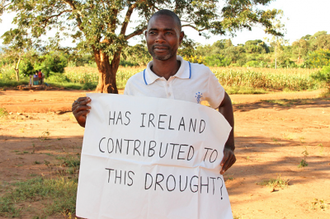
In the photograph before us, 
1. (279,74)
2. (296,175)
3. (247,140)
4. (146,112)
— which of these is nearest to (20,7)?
(247,140)

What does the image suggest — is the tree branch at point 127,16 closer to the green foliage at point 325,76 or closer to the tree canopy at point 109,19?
the tree canopy at point 109,19

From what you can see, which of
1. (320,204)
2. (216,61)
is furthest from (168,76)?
(216,61)

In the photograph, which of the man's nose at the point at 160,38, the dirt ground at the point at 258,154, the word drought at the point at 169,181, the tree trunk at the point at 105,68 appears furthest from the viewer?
the tree trunk at the point at 105,68

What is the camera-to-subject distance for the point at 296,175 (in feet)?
16.6

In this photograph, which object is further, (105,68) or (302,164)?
(105,68)

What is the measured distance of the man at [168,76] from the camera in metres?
1.78

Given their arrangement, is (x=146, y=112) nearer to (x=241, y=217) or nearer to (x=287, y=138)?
(x=241, y=217)

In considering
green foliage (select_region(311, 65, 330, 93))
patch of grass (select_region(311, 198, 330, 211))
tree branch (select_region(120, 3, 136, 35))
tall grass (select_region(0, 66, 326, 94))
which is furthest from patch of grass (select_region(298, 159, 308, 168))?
tall grass (select_region(0, 66, 326, 94))

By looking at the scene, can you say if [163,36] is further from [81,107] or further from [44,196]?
[44,196]

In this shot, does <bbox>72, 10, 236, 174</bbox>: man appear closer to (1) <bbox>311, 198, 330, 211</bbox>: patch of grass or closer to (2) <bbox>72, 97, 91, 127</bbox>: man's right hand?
(2) <bbox>72, 97, 91, 127</bbox>: man's right hand

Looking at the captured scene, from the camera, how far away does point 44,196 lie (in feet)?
12.7

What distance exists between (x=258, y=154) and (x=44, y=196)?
411 centimetres

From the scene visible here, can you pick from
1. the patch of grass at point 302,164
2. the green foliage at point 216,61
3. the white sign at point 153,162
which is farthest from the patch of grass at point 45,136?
the green foliage at point 216,61

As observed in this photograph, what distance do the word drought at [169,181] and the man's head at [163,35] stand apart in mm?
660
